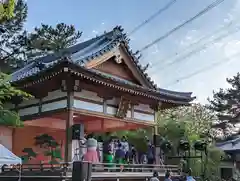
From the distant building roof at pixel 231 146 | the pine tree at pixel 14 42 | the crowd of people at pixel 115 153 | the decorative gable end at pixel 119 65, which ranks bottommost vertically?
the crowd of people at pixel 115 153

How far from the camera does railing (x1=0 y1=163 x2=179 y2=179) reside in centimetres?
1188

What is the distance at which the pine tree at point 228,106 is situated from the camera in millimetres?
38000

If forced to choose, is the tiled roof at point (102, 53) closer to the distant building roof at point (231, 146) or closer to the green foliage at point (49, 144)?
the green foliage at point (49, 144)

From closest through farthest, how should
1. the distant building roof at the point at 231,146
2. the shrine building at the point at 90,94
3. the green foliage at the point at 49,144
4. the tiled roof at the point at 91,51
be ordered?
the shrine building at the point at 90,94 → the tiled roof at the point at 91,51 → the green foliage at the point at 49,144 → the distant building roof at the point at 231,146

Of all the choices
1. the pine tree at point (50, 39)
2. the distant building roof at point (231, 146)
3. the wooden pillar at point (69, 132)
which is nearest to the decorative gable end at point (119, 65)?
the wooden pillar at point (69, 132)

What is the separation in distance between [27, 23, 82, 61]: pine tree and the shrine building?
11.5m

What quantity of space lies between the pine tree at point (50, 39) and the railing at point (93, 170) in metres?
15.4

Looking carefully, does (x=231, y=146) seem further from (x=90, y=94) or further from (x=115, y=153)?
(x=90, y=94)

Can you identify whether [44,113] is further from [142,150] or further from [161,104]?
[142,150]

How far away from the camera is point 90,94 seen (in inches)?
568

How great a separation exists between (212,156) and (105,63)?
11244 millimetres

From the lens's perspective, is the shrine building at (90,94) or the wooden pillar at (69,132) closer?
the wooden pillar at (69,132)

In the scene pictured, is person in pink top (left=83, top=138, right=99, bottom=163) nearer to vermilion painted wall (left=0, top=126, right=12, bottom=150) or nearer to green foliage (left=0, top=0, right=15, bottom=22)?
vermilion painted wall (left=0, top=126, right=12, bottom=150)

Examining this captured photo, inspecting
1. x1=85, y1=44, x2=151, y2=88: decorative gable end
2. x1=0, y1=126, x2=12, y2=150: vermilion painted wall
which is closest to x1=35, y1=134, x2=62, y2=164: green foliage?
x1=0, y1=126, x2=12, y2=150: vermilion painted wall
